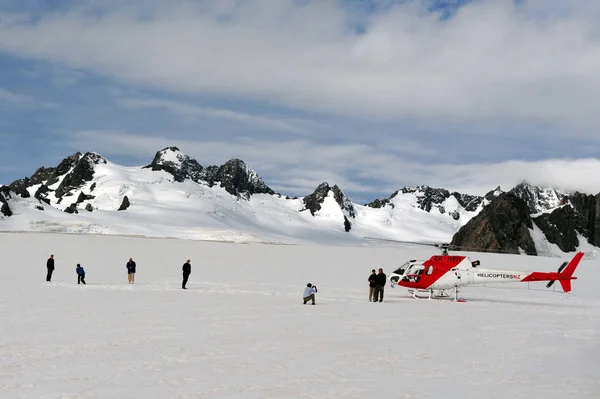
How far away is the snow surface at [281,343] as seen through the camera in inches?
479

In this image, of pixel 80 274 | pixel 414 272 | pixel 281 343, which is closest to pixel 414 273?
pixel 414 272

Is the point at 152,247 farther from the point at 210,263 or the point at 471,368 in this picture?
the point at 471,368

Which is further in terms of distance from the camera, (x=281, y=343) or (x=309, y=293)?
(x=309, y=293)

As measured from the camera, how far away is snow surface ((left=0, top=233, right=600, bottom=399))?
39.9 feet

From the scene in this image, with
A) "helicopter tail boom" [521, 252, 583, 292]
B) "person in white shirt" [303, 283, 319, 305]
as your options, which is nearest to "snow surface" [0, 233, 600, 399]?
"person in white shirt" [303, 283, 319, 305]

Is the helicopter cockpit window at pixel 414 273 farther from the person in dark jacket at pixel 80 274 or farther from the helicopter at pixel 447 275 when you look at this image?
the person in dark jacket at pixel 80 274

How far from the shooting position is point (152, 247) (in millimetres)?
73500

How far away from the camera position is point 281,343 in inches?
669

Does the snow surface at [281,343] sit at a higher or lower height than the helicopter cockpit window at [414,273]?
lower

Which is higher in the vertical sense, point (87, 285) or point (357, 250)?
point (357, 250)

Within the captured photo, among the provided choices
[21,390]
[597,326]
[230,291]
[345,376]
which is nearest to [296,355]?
[345,376]

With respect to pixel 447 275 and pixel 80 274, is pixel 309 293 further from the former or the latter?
pixel 80 274

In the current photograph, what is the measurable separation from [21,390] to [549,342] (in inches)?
571

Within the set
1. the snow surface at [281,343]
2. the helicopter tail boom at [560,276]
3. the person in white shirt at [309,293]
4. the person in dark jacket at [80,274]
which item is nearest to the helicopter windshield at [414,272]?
the snow surface at [281,343]
